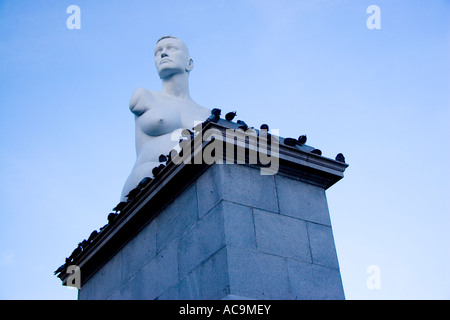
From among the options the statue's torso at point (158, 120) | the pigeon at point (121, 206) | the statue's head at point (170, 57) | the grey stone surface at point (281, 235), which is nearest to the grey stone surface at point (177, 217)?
the pigeon at point (121, 206)

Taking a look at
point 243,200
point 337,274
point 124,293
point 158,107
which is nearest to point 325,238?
point 337,274

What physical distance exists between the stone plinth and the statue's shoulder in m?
3.71

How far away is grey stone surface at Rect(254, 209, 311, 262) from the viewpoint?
849 cm

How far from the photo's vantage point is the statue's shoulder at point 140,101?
1334 cm

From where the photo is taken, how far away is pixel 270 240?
336 inches

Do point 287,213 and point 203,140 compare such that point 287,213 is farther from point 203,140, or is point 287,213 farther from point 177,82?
point 177,82

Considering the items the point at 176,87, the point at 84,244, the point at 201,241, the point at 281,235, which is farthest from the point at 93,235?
the point at 176,87

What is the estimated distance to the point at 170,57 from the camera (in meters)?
14.3

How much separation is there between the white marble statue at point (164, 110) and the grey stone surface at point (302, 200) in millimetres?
3118

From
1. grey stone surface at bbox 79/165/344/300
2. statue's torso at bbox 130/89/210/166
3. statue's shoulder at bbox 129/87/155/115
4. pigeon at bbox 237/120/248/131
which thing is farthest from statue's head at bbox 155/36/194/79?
grey stone surface at bbox 79/165/344/300

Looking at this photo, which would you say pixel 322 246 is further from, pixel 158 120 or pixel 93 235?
pixel 158 120

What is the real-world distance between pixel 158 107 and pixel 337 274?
5.64 metres
